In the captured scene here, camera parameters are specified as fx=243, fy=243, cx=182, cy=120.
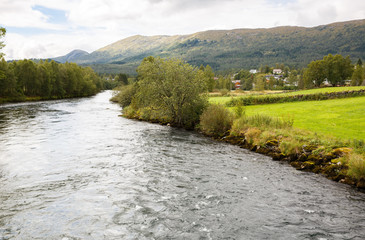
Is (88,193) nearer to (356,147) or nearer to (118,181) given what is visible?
(118,181)

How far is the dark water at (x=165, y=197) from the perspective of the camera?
366 inches

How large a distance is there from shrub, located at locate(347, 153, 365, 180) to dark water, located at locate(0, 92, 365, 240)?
113cm

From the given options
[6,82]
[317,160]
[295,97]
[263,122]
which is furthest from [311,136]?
[6,82]

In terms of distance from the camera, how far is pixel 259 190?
519 inches

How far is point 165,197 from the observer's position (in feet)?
39.6

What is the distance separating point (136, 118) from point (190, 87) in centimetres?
1507

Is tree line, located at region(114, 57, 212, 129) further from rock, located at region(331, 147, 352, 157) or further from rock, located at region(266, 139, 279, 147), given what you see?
rock, located at region(331, 147, 352, 157)

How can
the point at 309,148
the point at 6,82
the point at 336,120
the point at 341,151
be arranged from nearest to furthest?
the point at 341,151 → the point at 309,148 → the point at 336,120 → the point at 6,82

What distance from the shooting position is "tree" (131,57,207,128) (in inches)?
1329

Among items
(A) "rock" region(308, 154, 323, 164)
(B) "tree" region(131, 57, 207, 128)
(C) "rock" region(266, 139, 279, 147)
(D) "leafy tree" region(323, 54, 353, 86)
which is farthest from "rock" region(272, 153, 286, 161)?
(D) "leafy tree" region(323, 54, 353, 86)

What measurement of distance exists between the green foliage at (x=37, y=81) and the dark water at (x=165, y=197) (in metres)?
55.1

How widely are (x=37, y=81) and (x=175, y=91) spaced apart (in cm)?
6344

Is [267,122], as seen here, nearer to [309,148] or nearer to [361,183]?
[309,148]

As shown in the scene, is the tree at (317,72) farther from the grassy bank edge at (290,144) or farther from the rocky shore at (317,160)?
the rocky shore at (317,160)
